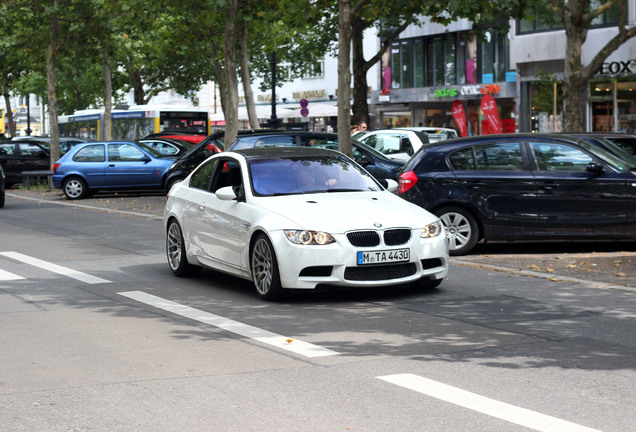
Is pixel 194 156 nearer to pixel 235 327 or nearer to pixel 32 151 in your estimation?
pixel 32 151

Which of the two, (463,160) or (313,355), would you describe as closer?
(313,355)

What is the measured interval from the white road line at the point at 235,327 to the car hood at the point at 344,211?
47.9 inches

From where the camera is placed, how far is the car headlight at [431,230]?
34.7 ft

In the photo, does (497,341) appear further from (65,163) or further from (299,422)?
(65,163)

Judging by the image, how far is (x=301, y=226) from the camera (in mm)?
10180

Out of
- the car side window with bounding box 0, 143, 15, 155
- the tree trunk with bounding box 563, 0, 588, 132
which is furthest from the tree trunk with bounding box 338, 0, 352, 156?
the car side window with bounding box 0, 143, 15, 155

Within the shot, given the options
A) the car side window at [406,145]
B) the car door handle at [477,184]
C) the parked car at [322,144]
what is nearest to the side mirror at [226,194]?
the car door handle at [477,184]

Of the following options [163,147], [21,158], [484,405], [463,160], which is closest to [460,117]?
[21,158]

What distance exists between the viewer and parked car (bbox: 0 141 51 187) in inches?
1444

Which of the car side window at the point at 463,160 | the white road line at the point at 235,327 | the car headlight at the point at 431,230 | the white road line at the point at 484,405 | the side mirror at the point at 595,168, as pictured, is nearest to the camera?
the white road line at the point at 484,405

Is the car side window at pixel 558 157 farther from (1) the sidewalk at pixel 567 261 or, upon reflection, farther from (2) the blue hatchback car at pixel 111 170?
(2) the blue hatchback car at pixel 111 170

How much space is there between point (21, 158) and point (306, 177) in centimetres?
2775

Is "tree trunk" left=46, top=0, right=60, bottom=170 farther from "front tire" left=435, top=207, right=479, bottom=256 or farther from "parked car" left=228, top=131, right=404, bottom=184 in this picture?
"front tire" left=435, top=207, right=479, bottom=256

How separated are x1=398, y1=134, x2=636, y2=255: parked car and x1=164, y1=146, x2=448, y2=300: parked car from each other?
115 inches
